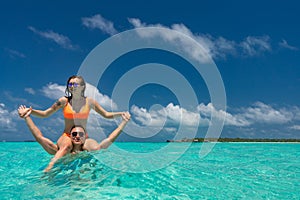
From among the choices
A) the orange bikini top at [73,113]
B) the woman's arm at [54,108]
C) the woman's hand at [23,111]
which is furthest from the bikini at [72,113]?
the woman's hand at [23,111]

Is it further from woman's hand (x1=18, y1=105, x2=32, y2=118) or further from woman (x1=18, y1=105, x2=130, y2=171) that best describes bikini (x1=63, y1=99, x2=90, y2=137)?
woman's hand (x1=18, y1=105, x2=32, y2=118)

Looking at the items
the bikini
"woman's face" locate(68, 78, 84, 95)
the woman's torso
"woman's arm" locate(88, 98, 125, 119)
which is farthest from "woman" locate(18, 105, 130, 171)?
"woman's face" locate(68, 78, 84, 95)

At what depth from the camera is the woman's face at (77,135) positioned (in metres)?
7.70

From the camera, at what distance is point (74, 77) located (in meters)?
7.79

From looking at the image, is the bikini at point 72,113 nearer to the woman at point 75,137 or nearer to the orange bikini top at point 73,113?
the orange bikini top at point 73,113

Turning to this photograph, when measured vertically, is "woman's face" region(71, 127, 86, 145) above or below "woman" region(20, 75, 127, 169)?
below

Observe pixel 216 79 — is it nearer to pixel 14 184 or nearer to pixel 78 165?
pixel 78 165

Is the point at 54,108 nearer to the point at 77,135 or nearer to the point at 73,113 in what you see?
the point at 73,113

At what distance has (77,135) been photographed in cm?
771

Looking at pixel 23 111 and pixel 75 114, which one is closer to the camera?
pixel 23 111

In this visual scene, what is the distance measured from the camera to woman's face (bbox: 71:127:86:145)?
7695 mm

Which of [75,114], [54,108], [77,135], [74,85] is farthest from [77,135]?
[74,85]

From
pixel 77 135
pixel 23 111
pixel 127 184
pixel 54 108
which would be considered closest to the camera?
pixel 127 184

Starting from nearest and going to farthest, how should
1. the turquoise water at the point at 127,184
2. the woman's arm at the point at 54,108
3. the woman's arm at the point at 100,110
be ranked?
the turquoise water at the point at 127,184
the woman's arm at the point at 54,108
the woman's arm at the point at 100,110
